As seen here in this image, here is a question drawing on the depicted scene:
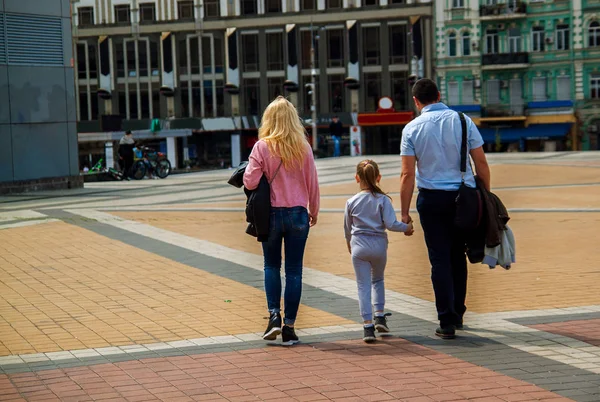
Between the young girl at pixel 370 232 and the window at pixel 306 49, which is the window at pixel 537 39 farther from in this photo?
the young girl at pixel 370 232

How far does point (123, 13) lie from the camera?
7562 cm

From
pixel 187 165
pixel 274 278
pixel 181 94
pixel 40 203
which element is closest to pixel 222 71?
pixel 181 94

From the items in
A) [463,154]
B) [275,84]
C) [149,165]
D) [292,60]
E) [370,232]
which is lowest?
[149,165]

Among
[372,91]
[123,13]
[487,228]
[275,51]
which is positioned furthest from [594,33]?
[487,228]

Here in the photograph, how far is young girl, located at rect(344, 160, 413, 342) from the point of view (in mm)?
7527

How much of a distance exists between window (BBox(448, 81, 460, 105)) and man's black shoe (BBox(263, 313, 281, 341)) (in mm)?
63337

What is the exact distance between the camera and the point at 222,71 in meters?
74.0

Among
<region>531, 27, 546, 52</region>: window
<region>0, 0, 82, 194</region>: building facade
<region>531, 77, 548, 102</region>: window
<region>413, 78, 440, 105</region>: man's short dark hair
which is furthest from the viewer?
<region>531, 77, 548, 102</region>: window

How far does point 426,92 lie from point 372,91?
6347 centimetres

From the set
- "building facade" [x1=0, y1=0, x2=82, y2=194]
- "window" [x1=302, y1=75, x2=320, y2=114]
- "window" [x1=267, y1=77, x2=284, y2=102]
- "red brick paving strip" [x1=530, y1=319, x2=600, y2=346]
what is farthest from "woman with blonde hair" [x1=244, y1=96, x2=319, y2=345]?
"window" [x1=267, y1=77, x2=284, y2=102]

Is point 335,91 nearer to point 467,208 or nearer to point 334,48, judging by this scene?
point 334,48

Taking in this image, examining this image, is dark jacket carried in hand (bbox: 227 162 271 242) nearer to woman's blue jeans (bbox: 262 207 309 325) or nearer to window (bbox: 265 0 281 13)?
woman's blue jeans (bbox: 262 207 309 325)

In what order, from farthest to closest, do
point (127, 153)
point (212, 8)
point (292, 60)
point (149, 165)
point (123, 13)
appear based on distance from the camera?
1. point (123, 13)
2. point (212, 8)
3. point (292, 60)
4. point (149, 165)
5. point (127, 153)

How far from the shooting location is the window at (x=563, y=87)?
220ft
